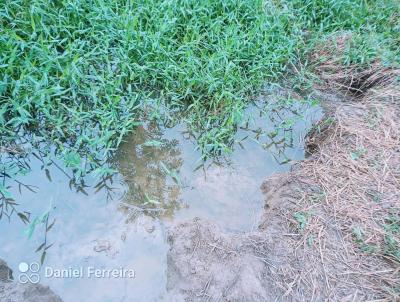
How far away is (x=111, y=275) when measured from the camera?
2045 mm

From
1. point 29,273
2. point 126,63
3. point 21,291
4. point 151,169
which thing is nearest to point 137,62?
point 126,63

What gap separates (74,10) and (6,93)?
89cm

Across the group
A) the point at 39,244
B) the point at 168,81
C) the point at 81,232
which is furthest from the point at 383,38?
the point at 39,244

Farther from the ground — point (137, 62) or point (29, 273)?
point (137, 62)

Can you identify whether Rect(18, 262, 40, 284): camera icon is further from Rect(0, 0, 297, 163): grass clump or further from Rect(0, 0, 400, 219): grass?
Rect(0, 0, 297, 163): grass clump

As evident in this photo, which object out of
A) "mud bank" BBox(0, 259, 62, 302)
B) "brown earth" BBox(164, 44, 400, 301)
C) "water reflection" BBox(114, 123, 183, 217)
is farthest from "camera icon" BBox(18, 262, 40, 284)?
"brown earth" BBox(164, 44, 400, 301)

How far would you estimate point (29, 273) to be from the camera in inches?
78.3

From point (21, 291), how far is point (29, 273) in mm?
105

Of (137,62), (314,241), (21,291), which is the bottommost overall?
(21,291)

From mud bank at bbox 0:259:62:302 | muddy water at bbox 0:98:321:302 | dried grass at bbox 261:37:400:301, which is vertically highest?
dried grass at bbox 261:37:400:301

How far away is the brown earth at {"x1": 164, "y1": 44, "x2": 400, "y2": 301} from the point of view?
2.05m

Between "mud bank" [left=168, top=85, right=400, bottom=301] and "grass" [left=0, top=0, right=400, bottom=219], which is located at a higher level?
"grass" [left=0, top=0, right=400, bottom=219]

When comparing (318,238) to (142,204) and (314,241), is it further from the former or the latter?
(142,204)

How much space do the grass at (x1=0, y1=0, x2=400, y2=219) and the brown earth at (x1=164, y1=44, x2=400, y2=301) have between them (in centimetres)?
65
